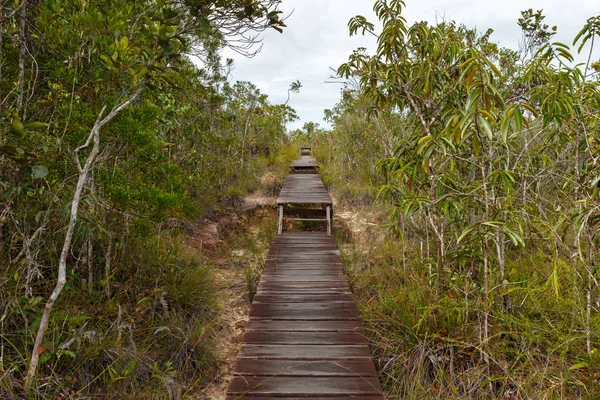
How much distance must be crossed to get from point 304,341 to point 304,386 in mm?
588

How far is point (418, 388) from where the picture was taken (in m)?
2.67

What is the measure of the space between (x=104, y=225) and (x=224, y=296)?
6.54 feet

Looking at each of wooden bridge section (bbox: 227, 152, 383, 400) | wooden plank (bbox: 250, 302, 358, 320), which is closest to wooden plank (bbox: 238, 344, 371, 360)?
wooden bridge section (bbox: 227, 152, 383, 400)

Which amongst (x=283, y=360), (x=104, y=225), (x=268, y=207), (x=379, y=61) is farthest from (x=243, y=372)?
(x=268, y=207)

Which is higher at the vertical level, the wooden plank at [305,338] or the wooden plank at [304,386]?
the wooden plank at [305,338]

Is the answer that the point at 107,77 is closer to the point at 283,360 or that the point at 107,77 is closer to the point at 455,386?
the point at 283,360

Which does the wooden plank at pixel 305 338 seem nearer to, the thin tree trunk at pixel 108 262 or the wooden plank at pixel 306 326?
the wooden plank at pixel 306 326

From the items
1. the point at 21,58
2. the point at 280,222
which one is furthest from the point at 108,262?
the point at 280,222

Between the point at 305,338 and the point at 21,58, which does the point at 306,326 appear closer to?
the point at 305,338

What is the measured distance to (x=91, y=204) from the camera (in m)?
2.82

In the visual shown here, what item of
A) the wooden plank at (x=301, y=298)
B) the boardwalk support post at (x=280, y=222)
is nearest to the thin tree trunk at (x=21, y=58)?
the wooden plank at (x=301, y=298)

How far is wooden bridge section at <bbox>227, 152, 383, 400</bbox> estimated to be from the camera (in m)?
2.54

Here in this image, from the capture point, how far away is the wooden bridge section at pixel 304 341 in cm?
254

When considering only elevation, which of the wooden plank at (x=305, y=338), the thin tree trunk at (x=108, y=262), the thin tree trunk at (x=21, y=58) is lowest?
the wooden plank at (x=305, y=338)
